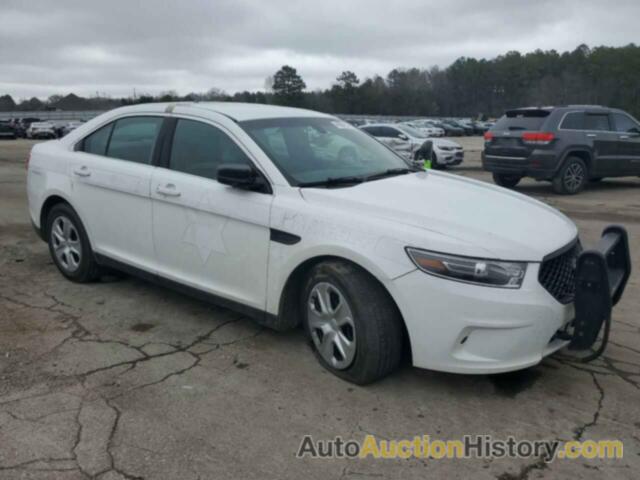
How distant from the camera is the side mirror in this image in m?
3.68

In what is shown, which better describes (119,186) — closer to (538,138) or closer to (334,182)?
(334,182)

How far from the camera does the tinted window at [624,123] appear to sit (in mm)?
12414

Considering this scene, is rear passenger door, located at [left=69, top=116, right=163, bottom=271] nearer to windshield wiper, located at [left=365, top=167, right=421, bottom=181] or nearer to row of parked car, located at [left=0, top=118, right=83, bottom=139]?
windshield wiper, located at [left=365, top=167, right=421, bottom=181]

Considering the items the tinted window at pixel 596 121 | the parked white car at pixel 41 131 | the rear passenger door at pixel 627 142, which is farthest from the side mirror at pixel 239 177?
the parked white car at pixel 41 131

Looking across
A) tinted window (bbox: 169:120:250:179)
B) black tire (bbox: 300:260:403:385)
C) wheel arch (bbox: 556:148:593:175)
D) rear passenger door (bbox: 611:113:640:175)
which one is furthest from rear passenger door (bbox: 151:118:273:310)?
rear passenger door (bbox: 611:113:640:175)

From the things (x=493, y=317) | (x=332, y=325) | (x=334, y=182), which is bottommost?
(x=332, y=325)

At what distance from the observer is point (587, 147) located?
1189 centimetres

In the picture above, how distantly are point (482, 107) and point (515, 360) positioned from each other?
5264 inches

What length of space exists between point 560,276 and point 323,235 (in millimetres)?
1356

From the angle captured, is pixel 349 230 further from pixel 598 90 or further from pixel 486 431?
pixel 598 90

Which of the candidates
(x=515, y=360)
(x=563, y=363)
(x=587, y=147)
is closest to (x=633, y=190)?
(x=587, y=147)

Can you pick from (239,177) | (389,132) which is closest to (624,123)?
(389,132)

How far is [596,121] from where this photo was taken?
39.8 ft

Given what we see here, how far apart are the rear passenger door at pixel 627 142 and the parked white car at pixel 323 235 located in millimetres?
9609
